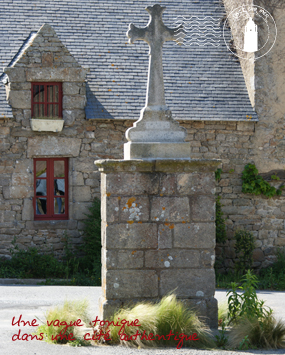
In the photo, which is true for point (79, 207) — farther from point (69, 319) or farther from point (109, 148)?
point (69, 319)

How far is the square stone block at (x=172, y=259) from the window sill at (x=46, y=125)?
564cm

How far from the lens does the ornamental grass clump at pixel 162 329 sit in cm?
470

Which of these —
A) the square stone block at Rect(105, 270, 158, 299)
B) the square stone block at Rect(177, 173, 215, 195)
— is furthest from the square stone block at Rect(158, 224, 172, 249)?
the square stone block at Rect(177, 173, 215, 195)

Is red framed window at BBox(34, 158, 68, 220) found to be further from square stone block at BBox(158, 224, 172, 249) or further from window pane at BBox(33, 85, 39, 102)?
square stone block at BBox(158, 224, 172, 249)

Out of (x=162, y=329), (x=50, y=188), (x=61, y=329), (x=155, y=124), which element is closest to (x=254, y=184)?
(x=50, y=188)

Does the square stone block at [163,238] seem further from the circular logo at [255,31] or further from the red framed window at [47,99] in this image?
the circular logo at [255,31]

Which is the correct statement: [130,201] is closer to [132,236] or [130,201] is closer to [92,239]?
[132,236]

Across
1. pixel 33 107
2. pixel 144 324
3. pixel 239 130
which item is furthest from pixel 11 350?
pixel 239 130

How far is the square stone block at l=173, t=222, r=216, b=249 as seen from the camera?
17.1 ft

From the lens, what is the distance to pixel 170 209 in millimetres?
5195

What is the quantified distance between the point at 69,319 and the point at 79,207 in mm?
5470

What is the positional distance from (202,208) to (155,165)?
687 millimetres

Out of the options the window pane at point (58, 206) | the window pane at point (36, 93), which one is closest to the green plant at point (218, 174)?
the window pane at point (58, 206)

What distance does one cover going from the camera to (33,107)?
10375 millimetres
